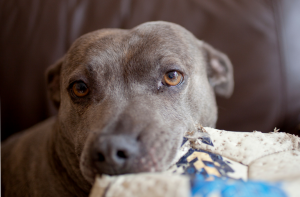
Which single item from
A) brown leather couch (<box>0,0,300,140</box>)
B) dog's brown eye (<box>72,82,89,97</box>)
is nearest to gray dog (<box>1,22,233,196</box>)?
dog's brown eye (<box>72,82,89,97</box>)

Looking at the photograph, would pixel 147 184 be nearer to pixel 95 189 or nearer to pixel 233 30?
pixel 95 189

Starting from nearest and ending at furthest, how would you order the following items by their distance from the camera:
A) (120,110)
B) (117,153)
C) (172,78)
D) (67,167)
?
(117,153) → (120,110) → (172,78) → (67,167)

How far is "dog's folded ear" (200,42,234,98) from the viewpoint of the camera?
2009 millimetres

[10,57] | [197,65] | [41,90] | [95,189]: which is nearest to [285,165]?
[95,189]

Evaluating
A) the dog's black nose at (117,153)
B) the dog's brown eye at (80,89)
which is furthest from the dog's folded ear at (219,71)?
the dog's black nose at (117,153)

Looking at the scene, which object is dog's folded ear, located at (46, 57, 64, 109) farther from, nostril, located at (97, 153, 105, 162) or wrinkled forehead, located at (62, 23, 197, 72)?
nostril, located at (97, 153, 105, 162)

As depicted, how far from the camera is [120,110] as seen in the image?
4.18ft

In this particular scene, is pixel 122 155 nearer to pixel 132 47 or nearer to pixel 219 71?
pixel 132 47

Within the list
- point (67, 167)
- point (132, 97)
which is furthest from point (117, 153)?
point (67, 167)

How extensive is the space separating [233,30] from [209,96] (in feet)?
2.60

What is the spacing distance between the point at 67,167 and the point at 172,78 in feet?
2.97

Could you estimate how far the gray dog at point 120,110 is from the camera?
3.67 ft

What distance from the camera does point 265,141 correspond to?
3.45 feet

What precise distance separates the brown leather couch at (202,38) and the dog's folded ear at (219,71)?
22cm
